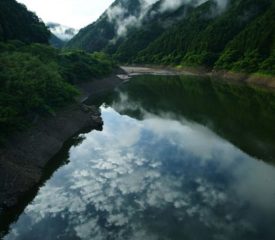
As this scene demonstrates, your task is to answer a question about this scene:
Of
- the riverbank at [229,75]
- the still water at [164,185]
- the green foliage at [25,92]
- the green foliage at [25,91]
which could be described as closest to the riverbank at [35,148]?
the green foliage at [25,92]

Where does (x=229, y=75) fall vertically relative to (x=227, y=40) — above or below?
below

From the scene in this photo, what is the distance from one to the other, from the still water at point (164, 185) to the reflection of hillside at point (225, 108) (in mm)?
293

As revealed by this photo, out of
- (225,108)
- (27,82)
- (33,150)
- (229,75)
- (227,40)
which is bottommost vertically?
(229,75)

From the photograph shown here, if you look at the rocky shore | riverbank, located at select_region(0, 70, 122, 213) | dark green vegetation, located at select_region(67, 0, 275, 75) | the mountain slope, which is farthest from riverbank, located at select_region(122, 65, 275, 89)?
the mountain slope

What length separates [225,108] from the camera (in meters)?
65.6

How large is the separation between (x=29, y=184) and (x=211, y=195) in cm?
1583

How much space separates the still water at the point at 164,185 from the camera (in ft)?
77.7

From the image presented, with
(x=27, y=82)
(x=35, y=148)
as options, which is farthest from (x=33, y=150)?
(x=27, y=82)

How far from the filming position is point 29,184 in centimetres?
3042

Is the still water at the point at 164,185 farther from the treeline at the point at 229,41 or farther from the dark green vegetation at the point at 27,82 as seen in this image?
the treeline at the point at 229,41

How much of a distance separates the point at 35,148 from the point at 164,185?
49.3 ft

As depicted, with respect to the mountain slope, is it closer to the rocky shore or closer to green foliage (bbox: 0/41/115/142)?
green foliage (bbox: 0/41/115/142)

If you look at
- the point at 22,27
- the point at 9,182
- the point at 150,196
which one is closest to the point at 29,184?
the point at 9,182

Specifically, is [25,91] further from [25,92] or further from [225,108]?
[225,108]
